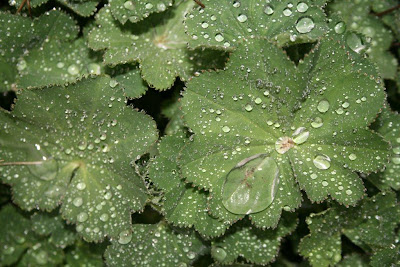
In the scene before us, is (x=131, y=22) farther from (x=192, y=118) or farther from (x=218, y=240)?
(x=218, y=240)

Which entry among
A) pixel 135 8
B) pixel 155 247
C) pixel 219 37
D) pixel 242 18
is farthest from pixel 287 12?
pixel 155 247

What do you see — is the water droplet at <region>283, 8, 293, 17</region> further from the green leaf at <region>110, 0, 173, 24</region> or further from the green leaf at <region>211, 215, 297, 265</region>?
the green leaf at <region>211, 215, 297, 265</region>

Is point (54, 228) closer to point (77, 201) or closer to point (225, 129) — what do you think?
point (77, 201)

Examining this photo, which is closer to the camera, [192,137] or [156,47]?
[192,137]

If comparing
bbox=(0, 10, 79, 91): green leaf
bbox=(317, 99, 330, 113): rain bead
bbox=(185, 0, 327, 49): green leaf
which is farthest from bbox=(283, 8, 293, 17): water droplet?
bbox=(0, 10, 79, 91): green leaf

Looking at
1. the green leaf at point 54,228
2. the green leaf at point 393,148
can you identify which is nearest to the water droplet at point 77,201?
the green leaf at point 54,228

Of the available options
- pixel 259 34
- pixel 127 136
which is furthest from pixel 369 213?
pixel 127 136

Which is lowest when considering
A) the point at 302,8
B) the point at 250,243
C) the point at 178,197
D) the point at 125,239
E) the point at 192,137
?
the point at 250,243
